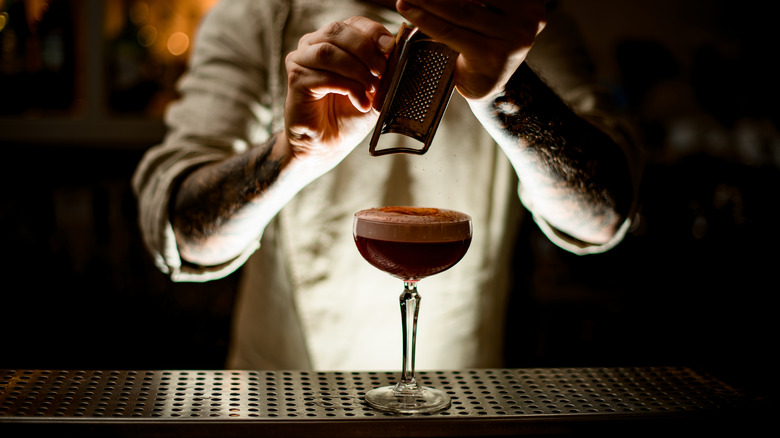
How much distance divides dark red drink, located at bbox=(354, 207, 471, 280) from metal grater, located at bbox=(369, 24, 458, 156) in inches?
4.9

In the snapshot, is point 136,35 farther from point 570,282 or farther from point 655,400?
point 655,400

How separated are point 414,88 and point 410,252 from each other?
287mm

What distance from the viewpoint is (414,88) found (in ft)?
3.86

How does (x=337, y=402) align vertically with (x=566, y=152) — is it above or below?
below

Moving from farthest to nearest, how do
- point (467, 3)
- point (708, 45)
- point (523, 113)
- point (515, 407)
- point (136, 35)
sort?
1. point (708, 45)
2. point (136, 35)
3. point (523, 113)
4. point (515, 407)
5. point (467, 3)

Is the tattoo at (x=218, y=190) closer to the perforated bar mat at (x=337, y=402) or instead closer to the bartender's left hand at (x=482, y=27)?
the perforated bar mat at (x=337, y=402)

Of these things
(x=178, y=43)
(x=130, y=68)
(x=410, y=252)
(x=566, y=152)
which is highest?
(x=178, y=43)

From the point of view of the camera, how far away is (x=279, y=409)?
113 cm

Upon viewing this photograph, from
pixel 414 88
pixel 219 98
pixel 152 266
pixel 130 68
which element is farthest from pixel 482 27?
pixel 130 68

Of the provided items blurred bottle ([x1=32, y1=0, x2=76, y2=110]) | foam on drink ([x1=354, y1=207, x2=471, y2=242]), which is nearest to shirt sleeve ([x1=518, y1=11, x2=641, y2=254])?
foam on drink ([x1=354, y1=207, x2=471, y2=242])

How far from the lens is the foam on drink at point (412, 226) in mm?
1175

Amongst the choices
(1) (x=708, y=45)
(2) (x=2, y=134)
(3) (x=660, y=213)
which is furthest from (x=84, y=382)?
(1) (x=708, y=45)

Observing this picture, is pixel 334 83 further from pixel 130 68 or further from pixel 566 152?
pixel 130 68

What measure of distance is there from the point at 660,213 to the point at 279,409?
277cm
